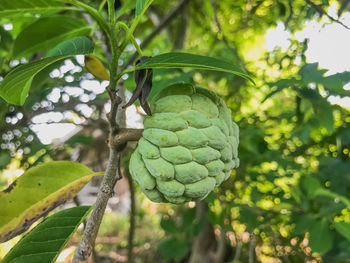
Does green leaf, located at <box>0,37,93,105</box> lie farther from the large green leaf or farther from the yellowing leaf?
the large green leaf

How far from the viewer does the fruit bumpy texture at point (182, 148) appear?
0.84m

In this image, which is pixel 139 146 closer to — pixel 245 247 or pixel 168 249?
pixel 168 249

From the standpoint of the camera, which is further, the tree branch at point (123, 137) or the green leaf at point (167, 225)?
the green leaf at point (167, 225)

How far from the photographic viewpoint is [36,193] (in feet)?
3.20

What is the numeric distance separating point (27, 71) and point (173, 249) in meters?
2.75

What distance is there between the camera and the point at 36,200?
0.97 metres

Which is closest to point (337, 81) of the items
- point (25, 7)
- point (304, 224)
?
point (304, 224)

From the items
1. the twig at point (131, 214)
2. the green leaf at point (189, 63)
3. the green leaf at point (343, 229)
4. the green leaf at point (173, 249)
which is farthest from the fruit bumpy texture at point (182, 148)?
the green leaf at point (173, 249)

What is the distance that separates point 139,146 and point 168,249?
257cm

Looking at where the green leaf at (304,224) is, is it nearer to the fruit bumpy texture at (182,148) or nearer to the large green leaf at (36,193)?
the fruit bumpy texture at (182,148)

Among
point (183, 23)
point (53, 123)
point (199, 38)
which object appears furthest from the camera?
point (199, 38)

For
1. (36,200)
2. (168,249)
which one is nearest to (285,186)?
(168,249)

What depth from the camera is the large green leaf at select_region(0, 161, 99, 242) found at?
931mm

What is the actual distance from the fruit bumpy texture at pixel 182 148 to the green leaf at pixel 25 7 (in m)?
0.56
